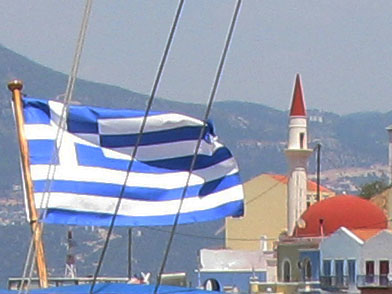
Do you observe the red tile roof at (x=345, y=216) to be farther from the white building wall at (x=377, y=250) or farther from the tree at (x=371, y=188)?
the tree at (x=371, y=188)

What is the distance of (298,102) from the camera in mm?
87562

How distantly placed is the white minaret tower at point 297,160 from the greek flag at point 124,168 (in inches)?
2039

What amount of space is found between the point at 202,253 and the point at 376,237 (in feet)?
71.0

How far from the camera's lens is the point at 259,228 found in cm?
10656

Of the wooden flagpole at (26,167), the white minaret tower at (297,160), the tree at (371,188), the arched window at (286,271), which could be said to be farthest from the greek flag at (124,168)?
the tree at (371,188)

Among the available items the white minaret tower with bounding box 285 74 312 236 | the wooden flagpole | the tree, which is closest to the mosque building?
the white minaret tower with bounding box 285 74 312 236

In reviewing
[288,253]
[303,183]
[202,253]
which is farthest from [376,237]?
[202,253]

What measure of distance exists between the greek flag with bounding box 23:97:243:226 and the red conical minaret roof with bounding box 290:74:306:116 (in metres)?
59.0

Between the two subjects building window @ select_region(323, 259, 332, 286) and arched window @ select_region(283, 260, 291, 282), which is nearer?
building window @ select_region(323, 259, 332, 286)

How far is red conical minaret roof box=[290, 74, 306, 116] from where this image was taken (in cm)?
8781

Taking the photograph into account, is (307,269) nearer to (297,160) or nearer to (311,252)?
(311,252)

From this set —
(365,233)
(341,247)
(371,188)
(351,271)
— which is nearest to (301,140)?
(341,247)

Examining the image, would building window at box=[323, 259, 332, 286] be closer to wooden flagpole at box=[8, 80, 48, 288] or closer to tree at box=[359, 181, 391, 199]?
tree at box=[359, 181, 391, 199]

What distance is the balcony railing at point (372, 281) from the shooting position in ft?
198
